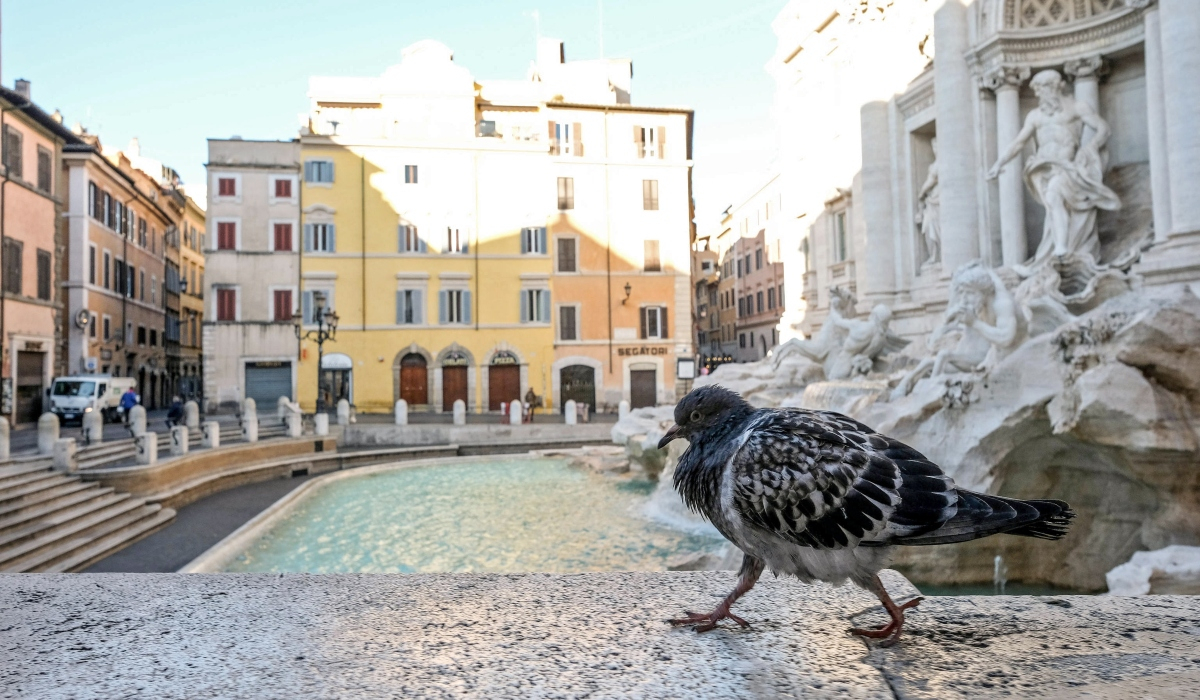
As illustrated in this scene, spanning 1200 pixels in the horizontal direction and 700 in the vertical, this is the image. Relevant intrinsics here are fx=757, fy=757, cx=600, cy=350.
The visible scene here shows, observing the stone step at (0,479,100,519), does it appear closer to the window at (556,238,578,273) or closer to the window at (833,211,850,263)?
the window at (833,211,850,263)

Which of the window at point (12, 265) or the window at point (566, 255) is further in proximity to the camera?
the window at point (566, 255)

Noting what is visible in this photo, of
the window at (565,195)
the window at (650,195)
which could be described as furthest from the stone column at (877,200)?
the window at (565,195)

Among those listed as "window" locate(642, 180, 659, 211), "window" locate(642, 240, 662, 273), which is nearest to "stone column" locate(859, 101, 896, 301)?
"window" locate(642, 240, 662, 273)

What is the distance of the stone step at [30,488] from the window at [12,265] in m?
15.9

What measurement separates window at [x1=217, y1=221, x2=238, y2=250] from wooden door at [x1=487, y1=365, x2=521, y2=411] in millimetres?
12998

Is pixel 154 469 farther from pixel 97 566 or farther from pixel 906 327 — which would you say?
pixel 906 327

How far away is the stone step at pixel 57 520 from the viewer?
10227mm

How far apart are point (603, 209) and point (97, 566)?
30.1 metres

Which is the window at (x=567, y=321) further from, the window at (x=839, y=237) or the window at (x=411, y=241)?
the window at (x=839, y=237)

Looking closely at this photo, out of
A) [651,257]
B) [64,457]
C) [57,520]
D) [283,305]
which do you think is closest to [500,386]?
[651,257]

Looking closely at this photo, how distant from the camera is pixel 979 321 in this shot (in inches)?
339

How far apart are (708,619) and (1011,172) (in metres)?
13.9

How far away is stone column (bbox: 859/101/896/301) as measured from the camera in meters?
17.6

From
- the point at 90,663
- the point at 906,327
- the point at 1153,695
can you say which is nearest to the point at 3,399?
the point at 906,327
